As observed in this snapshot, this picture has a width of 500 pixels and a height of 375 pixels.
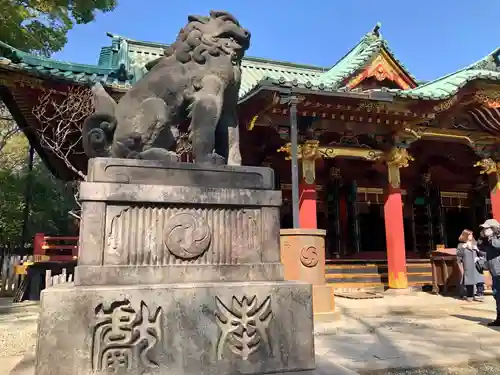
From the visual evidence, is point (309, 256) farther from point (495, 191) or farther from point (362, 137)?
point (495, 191)

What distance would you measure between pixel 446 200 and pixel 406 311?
8360 millimetres

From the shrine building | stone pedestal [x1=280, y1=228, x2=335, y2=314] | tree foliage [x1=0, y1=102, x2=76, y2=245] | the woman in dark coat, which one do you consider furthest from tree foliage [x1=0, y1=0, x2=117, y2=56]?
the woman in dark coat

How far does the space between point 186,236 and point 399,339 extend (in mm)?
3893

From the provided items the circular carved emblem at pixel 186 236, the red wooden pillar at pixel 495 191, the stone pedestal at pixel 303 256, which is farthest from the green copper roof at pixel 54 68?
the red wooden pillar at pixel 495 191

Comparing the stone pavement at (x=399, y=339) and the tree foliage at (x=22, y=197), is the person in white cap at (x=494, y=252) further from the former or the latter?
the tree foliage at (x=22, y=197)

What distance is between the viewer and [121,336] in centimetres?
217

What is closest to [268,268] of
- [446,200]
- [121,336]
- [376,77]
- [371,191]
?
[121,336]

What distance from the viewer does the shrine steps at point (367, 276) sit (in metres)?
10.7

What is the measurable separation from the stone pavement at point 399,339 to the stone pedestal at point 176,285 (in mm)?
501

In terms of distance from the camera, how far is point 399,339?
5141 mm

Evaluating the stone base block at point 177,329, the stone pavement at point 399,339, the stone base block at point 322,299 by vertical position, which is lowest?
the stone pavement at point 399,339

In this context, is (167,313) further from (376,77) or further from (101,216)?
(376,77)

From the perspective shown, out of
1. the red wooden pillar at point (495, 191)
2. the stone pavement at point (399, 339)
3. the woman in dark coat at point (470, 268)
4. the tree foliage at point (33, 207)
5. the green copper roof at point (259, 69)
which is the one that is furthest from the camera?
the tree foliage at point (33, 207)

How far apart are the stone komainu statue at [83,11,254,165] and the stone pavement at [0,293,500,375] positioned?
1.57m
